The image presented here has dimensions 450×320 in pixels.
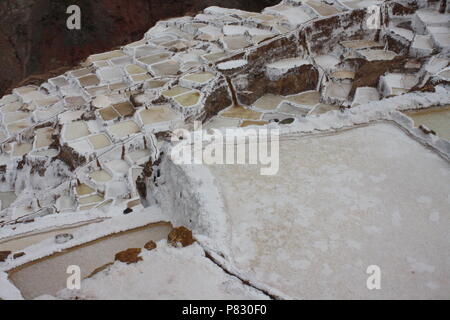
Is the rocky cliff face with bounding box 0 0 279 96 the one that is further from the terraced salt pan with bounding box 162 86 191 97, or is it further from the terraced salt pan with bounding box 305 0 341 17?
the terraced salt pan with bounding box 162 86 191 97

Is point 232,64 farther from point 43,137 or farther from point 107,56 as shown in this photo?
point 43,137

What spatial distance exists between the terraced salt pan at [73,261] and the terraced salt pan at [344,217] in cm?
137

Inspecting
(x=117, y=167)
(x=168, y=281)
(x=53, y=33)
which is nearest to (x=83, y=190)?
(x=117, y=167)

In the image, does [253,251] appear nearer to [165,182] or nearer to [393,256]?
[393,256]

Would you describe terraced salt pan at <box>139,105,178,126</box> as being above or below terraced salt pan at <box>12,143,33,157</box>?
above

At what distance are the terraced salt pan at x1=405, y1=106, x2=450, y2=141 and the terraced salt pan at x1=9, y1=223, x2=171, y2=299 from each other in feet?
12.6

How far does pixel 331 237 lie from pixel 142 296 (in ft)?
6.43

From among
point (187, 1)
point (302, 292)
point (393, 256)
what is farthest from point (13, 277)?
point (187, 1)

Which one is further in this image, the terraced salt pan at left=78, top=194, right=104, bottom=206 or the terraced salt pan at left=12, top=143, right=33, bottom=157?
the terraced salt pan at left=12, top=143, right=33, bottom=157

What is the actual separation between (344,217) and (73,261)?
3.17 m

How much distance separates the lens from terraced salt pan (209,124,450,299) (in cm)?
396

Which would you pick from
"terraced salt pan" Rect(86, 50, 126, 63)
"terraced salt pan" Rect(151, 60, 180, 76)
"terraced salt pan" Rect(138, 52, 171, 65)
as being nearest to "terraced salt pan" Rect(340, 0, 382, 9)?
"terraced salt pan" Rect(151, 60, 180, 76)

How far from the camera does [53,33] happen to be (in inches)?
841

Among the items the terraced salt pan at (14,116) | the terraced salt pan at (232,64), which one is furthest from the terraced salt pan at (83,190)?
the terraced salt pan at (232,64)
